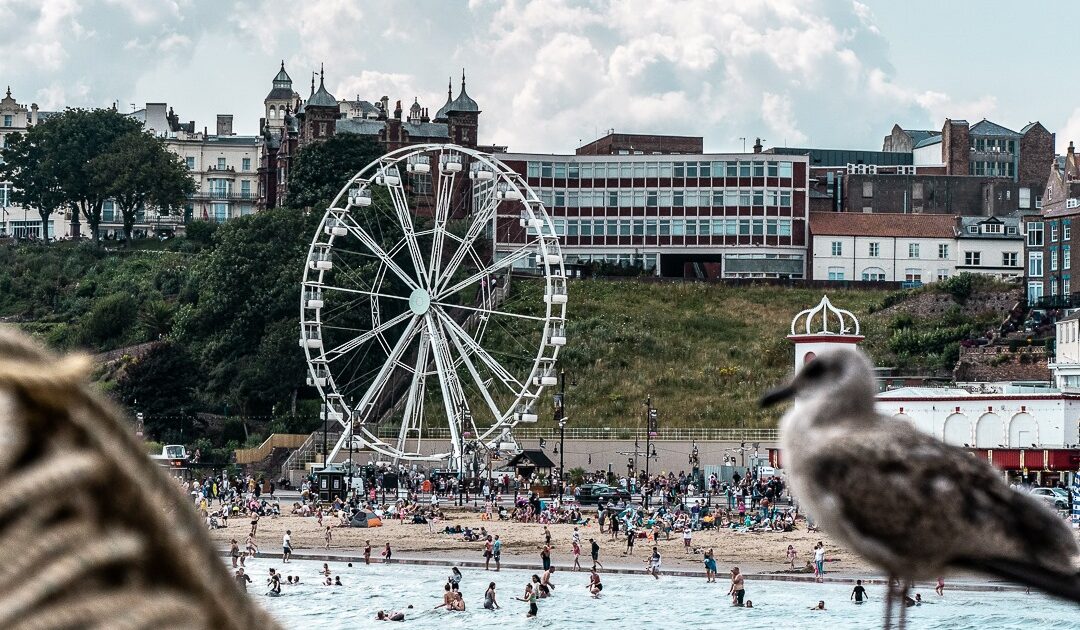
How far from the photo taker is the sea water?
45.2 meters

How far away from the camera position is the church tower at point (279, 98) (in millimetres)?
163000

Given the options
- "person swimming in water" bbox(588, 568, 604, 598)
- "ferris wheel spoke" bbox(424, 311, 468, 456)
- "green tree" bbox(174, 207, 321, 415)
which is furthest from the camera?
"green tree" bbox(174, 207, 321, 415)

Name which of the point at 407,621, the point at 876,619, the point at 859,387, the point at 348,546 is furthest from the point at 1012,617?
the point at 859,387

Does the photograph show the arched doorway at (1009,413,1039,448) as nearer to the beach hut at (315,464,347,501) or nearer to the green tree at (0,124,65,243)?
the beach hut at (315,464,347,501)

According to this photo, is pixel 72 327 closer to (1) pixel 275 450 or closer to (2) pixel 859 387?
(1) pixel 275 450

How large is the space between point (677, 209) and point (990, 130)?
4001 cm

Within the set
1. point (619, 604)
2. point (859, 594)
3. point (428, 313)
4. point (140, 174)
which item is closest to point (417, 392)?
point (428, 313)

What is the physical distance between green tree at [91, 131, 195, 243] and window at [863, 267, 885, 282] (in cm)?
4775

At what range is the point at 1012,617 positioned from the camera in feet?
156

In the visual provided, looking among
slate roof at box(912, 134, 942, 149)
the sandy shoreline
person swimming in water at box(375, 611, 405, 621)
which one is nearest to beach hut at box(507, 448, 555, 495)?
the sandy shoreline

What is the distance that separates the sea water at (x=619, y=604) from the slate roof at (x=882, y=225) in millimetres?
59705

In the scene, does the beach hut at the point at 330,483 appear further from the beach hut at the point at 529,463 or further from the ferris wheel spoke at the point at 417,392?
the beach hut at the point at 529,463

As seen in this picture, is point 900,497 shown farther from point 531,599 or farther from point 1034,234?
point 1034,234

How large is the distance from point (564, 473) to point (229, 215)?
75.9 metres
